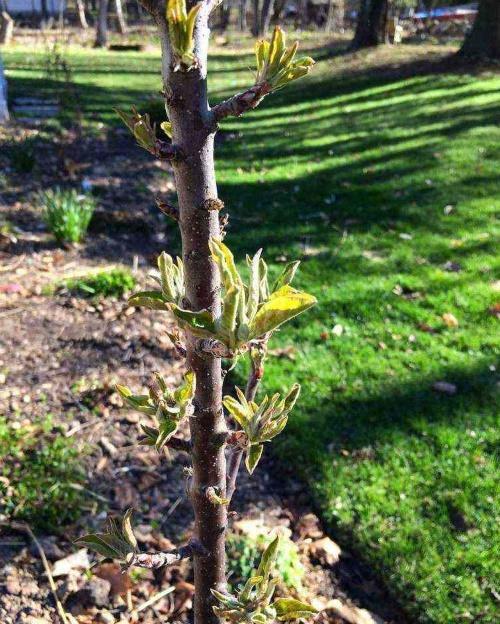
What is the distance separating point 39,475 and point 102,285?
1925 mm

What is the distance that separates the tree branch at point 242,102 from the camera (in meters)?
0.93

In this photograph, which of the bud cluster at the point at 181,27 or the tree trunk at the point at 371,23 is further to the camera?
the tree trunk at the point at 371,23

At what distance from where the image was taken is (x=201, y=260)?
1.04m

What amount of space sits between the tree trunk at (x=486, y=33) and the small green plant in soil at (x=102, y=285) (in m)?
11.7

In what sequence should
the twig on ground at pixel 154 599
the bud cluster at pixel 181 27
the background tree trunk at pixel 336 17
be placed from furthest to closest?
the background tree trunk at pixel 336 17 < the twig on ground at pixel 154 599 < the bud cluster at pixel 181 27

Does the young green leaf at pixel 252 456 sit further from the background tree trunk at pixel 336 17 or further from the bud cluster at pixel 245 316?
the background tree trunk at pixel 336 17

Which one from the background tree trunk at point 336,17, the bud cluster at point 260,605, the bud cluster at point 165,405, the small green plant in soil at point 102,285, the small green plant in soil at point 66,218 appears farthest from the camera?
the background tree trunk at point 336,17

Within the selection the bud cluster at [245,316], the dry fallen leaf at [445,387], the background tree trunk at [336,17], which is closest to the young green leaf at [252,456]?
the bud cluster at [245,316]

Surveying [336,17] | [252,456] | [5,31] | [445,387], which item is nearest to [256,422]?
[252,456]

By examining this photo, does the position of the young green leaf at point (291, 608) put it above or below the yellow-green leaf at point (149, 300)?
below

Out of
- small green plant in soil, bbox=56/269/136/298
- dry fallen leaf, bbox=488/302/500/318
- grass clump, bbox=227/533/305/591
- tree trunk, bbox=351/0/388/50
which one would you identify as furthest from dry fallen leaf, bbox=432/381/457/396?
tree trunk, bbox=351/0/388/50

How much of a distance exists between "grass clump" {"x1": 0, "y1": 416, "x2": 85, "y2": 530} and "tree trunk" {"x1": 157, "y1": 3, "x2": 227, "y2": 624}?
1609mm

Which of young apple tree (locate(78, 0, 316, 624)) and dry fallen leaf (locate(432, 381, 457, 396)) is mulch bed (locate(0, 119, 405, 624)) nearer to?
young apple tree (locate(78, 0, 316, 624))

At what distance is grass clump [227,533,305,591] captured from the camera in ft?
8.17
